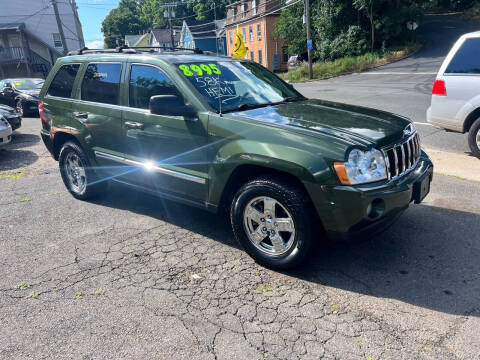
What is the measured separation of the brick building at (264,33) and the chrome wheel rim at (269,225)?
40629 millimetres

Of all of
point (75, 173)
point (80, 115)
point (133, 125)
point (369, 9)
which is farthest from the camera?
point (369, 9)

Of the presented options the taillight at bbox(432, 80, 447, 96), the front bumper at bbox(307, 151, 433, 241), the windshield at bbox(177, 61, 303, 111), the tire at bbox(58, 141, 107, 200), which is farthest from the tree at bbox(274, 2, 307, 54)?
the front bumper at bbox(307, 151, 433, 241)

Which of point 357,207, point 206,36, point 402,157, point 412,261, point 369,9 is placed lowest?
point 412,261

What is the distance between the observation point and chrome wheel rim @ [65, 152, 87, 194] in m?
5.26

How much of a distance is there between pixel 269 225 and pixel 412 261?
4.27ft

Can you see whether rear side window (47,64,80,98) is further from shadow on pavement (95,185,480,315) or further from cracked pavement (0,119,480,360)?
shadow on pavement (95,185,480,315)

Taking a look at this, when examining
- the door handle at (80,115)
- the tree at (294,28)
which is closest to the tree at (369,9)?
the tree at (294,28)

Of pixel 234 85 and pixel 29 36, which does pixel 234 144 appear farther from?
pixel 29 36

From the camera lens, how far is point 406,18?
3070 centimetres

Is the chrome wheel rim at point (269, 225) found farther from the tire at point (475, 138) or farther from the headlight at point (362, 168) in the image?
the tire at point (475, 138)

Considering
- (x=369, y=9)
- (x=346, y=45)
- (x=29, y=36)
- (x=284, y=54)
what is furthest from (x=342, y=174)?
(x=284, y=54)

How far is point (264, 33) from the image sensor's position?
43875 mm

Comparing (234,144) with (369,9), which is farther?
(369,9)

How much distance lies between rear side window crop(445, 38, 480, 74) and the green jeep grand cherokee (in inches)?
125
